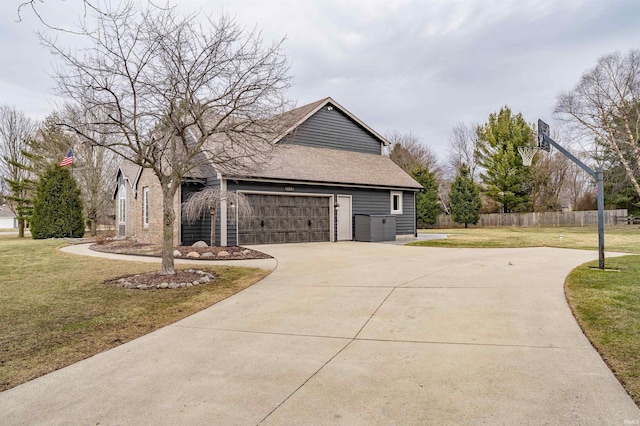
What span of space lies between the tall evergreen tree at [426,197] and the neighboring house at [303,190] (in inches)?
541

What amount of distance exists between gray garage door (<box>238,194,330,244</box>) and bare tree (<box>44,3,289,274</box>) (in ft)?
23.9

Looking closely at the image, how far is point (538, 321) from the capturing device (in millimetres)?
4891

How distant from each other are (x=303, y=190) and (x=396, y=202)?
5751 millimetres

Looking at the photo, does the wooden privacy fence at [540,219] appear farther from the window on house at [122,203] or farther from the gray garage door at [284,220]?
the window on house at [122,203]

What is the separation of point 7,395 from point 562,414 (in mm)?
4154

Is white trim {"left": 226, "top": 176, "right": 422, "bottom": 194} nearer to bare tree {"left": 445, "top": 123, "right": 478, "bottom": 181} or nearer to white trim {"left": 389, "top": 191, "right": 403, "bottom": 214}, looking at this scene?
white trim {"left": 389, "top": 191, "right": 403, "bottom": 214}

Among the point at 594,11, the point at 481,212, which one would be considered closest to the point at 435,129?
the point at 481,212

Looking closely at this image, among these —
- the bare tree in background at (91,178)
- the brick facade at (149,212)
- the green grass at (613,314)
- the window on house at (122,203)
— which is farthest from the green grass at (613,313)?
the bare tree in background at (91,178)

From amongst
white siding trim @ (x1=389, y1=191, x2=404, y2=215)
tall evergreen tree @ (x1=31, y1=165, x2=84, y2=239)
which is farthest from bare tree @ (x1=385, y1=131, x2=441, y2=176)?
tall evergreen tree @ (x1=31, y1=165, x2=84, y2=239)

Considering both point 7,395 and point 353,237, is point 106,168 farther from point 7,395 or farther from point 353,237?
point 7,395

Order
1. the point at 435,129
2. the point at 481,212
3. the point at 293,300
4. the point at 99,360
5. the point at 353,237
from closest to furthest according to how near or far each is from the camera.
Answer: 1. the point at 99,360
2. the point at 293,300
3. the point at 353,237
4. the point at 481,212
5. the point at 435,129

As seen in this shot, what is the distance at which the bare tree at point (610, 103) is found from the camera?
28109 millimetres

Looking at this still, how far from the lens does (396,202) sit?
66.2ft

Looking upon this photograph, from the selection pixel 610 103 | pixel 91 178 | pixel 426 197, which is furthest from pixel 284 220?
pixel 610 103
